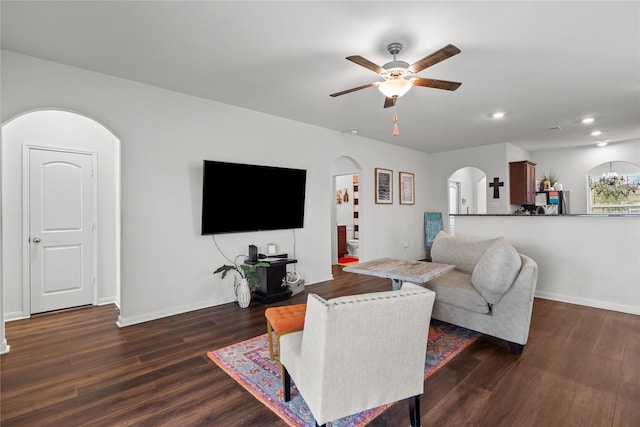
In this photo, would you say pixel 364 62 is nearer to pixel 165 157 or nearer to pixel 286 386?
pixel 286 386

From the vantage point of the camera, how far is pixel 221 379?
7.52 feet

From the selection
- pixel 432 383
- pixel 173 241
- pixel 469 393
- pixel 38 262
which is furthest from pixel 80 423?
pixel 38 262

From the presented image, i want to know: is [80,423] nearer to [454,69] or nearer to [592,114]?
[454,69]

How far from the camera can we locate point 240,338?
3.01 m

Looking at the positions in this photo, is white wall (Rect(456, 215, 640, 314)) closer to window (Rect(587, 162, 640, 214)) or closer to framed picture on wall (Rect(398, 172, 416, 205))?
framed picture on wall (Rect(398, 172, 416, 205))

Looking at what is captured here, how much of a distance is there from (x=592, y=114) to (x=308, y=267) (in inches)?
199

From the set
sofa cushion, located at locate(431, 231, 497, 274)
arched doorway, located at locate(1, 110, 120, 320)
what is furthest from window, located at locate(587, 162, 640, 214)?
arched doorway, located at locate(1, 110, 120, 320)

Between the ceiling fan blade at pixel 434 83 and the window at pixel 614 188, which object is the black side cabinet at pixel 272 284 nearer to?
the ceiling fan blade at pixel 434 83

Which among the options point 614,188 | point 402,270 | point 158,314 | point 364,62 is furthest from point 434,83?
point 614,188

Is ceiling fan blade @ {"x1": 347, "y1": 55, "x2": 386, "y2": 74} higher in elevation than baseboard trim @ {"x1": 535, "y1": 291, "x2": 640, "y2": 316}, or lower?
higher

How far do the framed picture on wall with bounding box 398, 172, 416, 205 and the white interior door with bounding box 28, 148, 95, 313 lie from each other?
574 cm

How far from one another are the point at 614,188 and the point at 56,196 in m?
10.8

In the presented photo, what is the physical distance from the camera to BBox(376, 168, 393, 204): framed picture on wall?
6371 millimetres

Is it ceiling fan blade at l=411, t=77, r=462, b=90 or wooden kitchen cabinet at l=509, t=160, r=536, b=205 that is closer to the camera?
ceiling fan blade at l=411, t=77, r=462, b=90
